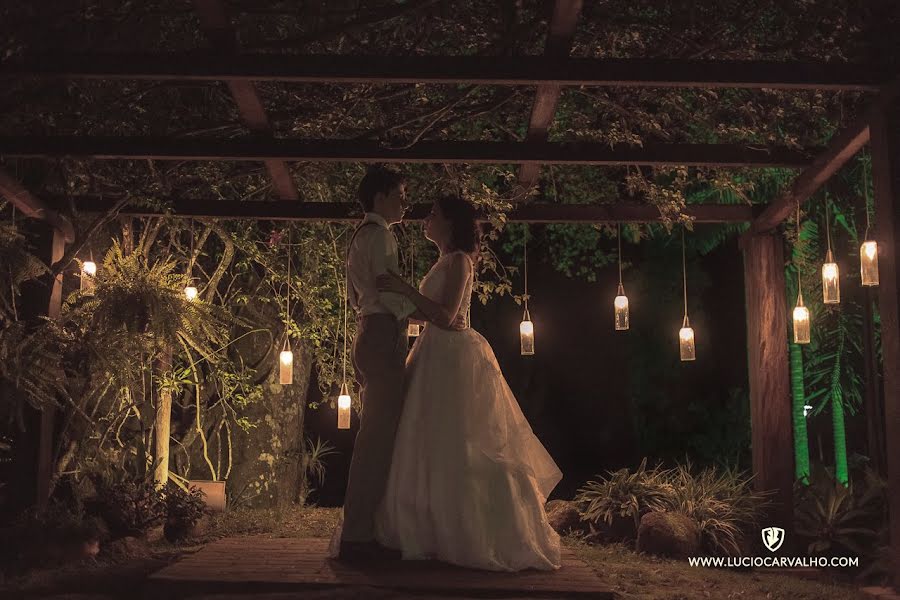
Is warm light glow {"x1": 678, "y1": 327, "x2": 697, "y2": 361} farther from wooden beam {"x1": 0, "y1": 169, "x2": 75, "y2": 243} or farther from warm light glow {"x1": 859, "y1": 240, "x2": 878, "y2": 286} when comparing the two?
wooden beam {"x1": 0, "y1": 169, "x2": 75, "y2": 243}

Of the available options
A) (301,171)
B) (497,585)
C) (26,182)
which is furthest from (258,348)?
(497,585)

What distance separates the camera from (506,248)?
14.0 metres

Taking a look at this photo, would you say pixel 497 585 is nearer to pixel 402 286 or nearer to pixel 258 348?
pixel 402 286

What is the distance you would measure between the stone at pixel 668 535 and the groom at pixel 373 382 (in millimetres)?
3411

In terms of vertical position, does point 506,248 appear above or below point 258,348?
above

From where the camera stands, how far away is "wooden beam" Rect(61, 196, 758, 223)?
809cm

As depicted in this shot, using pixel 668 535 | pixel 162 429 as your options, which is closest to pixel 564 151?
pixel 668 535

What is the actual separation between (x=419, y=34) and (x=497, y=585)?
14.3ft

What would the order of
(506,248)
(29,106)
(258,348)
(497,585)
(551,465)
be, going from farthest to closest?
(506,248), (258,348), (29,106), (551,465), (497,585)

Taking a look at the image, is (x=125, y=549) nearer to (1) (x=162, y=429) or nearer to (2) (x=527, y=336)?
(1) (x=162, y=429)

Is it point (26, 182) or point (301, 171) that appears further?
point (301, 171)

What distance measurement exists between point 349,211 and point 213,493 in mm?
3123

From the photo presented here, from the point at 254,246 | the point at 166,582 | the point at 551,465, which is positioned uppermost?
the point at 254,246

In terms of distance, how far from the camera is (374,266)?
4.85 meters
